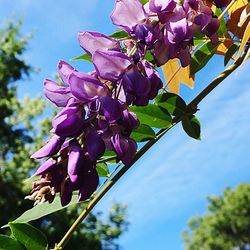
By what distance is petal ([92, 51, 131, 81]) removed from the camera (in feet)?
1.28

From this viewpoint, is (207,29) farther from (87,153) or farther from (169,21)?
(87,153)

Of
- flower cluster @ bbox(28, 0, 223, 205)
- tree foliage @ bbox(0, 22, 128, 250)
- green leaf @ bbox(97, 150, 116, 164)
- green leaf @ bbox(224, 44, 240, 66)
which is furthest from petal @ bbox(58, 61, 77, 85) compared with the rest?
tree foliage @ bbox(0, 22, 128, 250)

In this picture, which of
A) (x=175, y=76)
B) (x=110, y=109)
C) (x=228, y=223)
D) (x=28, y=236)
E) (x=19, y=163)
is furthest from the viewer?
(x=228, y=223)

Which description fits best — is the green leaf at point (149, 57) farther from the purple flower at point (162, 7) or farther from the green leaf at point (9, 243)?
the green leaf at point (9, 243)

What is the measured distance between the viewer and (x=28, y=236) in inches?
19.2

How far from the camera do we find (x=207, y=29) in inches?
16.6

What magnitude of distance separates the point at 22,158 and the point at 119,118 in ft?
42.2

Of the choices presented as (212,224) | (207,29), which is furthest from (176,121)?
(212,224)

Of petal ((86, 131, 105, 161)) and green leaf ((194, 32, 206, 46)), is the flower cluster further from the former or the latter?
green leaf ((194, 32, 206, 46))

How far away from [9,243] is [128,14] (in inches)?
8.9

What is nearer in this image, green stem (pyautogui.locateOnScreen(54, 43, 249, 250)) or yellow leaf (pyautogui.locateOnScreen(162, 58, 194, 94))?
green stem (pyautogui.locateOnScreen(54, 43, 249, 250))

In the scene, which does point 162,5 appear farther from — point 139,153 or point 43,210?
point 43,210

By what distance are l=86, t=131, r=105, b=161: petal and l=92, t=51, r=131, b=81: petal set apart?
1.8 inches

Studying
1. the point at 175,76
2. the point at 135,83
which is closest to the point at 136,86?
the point at 135,83
